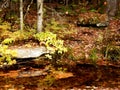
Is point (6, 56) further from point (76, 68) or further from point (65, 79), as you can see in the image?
point (65, 79)

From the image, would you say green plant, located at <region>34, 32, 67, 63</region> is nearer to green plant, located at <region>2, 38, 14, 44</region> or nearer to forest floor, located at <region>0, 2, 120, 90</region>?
forest floor, located at <region>0, 2, 120, 90</region>

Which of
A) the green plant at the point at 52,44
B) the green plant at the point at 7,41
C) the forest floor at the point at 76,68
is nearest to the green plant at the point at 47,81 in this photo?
the forest floor at the point at 76,68

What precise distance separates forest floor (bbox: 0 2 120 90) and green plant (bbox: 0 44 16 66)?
45cm

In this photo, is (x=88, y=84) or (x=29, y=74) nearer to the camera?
(x=88, y=84)

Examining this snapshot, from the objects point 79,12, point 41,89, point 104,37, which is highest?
point 79,12

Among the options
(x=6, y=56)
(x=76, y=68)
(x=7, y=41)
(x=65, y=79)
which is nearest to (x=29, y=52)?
(x=6, y=56)

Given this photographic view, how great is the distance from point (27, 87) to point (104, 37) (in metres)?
7.69

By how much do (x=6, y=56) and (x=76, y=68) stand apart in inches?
147

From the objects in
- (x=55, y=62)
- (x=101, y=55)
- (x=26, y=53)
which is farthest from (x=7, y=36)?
(x=101, y=55)

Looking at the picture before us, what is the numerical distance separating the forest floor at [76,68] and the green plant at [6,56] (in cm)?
45

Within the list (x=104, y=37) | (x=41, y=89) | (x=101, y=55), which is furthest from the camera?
(x=104, y=37)

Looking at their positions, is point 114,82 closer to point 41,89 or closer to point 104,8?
point 41,89

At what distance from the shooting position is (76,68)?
1488 cm

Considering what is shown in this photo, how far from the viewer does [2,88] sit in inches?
467
